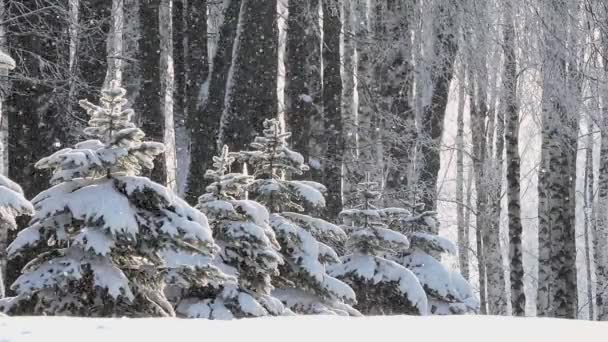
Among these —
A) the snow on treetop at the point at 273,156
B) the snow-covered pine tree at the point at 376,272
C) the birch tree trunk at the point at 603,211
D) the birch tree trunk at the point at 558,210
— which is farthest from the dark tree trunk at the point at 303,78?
the birch tree trunk at the point at 603,211

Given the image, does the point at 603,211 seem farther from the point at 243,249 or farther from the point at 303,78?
the point at 243,249

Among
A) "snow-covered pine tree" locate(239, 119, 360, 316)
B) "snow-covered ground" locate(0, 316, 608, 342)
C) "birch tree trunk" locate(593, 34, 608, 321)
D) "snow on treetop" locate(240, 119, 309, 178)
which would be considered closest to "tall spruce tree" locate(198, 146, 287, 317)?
"snow-covered pine tree" locate(239, 119, 360, 316)

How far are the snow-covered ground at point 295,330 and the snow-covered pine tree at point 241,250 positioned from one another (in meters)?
3.72

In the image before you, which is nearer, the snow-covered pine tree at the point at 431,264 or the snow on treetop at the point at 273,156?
the snow on treetop at the point at 273,156

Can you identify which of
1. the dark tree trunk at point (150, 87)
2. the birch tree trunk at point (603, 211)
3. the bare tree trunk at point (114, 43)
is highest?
the bare tree trunk at point (114, 43)

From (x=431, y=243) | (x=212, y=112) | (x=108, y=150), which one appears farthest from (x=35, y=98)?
(x=431, y=243)

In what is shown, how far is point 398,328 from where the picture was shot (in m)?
3.39

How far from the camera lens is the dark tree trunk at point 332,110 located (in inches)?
495

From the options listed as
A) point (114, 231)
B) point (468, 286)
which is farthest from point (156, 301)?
point (468, 286)

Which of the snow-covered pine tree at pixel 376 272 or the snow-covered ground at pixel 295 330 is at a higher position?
the snow-covered ground at pixel 295 330

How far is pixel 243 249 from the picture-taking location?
24.9 ft

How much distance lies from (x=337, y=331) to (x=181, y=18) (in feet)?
41.6

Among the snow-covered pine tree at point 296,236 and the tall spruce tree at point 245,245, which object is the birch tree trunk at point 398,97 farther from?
the tall spruce tree at point 245,245

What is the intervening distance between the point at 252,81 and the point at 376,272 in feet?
10.3
